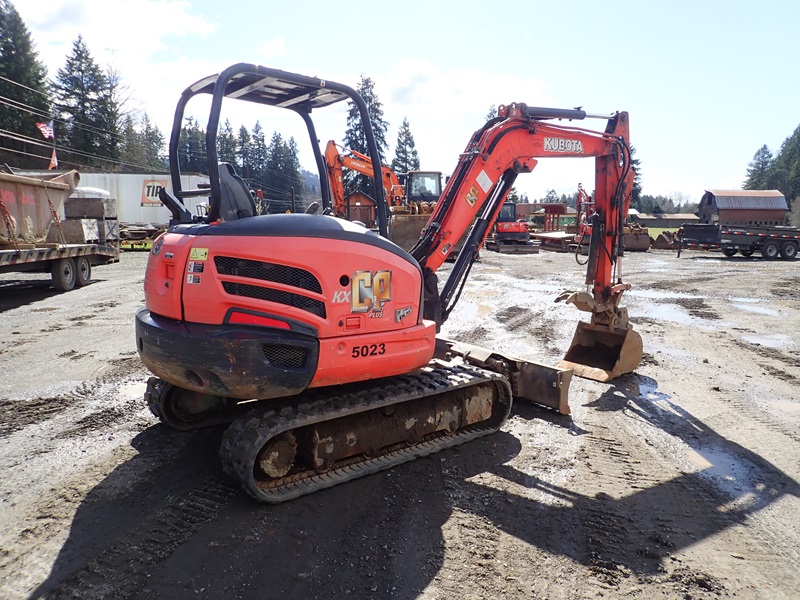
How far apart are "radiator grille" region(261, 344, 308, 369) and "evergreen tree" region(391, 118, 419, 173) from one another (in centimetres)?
6670

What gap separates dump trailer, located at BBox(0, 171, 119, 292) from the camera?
10.9 meters

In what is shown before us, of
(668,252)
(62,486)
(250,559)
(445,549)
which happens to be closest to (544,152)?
(445,549)

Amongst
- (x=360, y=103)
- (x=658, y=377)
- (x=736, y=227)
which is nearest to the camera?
(x=360, y=103)

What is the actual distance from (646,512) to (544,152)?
11.4ft

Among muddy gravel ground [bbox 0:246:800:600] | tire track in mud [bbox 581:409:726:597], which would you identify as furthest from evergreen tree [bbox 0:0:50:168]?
tire track in mud [bbox 581:409:726:597]

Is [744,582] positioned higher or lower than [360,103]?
lower

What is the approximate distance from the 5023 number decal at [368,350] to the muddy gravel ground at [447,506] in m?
0.85

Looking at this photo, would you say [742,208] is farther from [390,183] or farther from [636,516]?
[636,516]

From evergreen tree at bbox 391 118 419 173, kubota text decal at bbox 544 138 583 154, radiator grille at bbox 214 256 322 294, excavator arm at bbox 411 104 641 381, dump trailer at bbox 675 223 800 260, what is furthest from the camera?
evergreen tree at bbox 391 118 419 173

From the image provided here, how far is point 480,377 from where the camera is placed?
4438mm

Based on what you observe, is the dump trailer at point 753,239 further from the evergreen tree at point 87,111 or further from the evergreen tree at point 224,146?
the evergreen tree at point 87,111

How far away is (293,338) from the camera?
132 inches

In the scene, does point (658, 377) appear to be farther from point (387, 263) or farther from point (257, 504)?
point (257, 504)

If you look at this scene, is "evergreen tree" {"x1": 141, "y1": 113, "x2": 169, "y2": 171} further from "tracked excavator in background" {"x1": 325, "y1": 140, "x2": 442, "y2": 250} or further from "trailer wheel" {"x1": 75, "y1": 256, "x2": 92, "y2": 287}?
"trailer wheel" {"x1": 75, "y1": 256, "x2": 92, "y2": 287}
